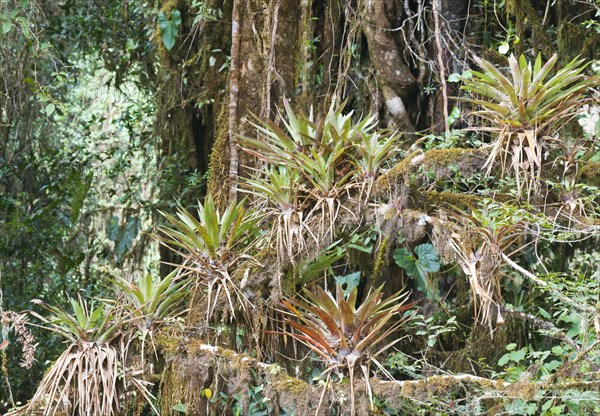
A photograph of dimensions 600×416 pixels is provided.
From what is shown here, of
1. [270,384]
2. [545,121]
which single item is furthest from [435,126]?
[270,384]

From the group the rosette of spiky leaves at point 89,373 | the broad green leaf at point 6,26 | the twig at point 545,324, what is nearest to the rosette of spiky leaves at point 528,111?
the twig at point 545,324

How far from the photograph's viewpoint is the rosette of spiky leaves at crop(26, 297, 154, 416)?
3.54 m

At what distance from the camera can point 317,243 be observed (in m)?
3.71

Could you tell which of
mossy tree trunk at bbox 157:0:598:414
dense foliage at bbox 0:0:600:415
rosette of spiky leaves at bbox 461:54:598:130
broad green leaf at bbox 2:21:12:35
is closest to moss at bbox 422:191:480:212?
dense foliage at bbox 0:0:600:415

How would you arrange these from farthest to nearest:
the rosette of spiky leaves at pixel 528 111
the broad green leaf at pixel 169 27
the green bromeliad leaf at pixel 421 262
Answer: the broad green leaf at pixel 169 27
the green bromeliad leaf at pixel 421 262
the rosette of spiky leaves at pixel 528 111

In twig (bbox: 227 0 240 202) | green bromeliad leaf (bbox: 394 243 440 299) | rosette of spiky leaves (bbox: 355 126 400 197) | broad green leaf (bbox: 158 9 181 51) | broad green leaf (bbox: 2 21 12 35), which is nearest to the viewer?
rosette of spiky leaves (bbox: 355 126 400 197)

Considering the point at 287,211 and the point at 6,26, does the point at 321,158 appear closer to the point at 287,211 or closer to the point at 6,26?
the point at 287,211

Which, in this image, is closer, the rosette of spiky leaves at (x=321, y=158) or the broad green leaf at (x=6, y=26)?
the rosette of spiky leaves at (x=321, y=158)

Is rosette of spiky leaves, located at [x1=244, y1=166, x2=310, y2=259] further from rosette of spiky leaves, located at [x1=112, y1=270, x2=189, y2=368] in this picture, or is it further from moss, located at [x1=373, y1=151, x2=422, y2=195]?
rosette of spiky leaves, located at [x1=112, y1=270, x2=189, y2=368]

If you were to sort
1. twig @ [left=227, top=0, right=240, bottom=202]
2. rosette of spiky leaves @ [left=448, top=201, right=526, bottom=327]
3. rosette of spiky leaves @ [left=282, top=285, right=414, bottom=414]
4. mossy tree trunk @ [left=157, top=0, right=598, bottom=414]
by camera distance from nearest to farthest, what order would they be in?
rosette of spiky leaves @ [left=282, top=285, right=414, bottom=414], rosette of spiky leaves @ [left=448, top=201, right=526, bottom=327], twig @ [left=227, top=0, right=240, bottom=202], mossy tree trunk @ [left=157, top=0, right=598, bottom=414]

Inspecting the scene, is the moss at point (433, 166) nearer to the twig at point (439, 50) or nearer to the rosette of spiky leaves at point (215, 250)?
the rosette of spiky leaves at point (215, 250)

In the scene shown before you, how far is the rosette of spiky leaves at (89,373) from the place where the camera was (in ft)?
11.6

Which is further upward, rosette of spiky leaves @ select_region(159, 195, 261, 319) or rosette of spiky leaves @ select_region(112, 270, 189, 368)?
rosette of spiky leaves @ select_region(159, 195, 261, 319)

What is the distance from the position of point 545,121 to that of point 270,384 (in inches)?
63.2
